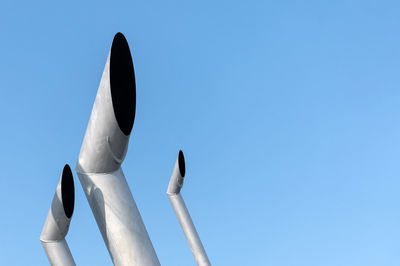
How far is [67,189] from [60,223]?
1705mm

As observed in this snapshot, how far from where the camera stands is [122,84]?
867 centimetres

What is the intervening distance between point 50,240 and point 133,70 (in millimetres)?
8887

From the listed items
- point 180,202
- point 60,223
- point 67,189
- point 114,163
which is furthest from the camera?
point 180,202

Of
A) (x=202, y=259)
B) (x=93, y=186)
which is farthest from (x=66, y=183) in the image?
(x=202, y=259)

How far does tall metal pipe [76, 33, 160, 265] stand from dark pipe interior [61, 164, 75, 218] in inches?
154

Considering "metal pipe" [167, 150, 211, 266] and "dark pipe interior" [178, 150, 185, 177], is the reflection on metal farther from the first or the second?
"dark pipe interior" [178, 150, 185, 177]

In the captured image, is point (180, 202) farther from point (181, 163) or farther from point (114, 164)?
point (114, 164)

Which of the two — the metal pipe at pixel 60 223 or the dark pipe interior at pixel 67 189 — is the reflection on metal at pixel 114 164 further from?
the metal pipe at pixel 60 223

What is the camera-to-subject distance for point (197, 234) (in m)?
25.5

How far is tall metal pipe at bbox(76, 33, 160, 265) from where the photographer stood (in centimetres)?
856

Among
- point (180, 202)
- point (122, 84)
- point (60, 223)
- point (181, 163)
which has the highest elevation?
point (181, 163)

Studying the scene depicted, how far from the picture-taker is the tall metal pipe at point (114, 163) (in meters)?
8.56

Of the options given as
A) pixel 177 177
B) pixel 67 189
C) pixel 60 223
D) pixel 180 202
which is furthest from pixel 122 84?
pixel 180 202

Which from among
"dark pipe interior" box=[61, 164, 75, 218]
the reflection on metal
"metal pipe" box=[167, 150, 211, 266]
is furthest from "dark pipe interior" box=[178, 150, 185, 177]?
the reflection on metal
